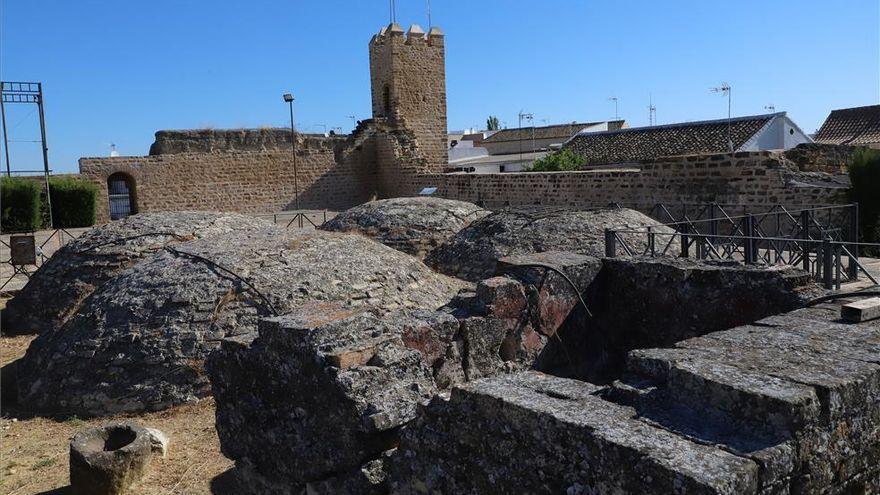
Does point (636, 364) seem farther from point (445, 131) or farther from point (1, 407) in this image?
point (445, 131)

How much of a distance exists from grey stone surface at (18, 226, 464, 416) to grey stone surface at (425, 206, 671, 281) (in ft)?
6.49

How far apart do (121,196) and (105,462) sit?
23082 mm

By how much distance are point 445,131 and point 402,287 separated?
17498 millimetres

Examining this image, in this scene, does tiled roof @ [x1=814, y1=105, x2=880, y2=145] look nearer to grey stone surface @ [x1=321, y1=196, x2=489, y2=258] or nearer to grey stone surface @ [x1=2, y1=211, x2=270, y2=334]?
grey stone surface @ [x1=321, y1=196, x2=489, y2=258]

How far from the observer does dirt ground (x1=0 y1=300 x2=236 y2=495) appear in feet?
18.9

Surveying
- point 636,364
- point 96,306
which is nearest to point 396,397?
point 636,364

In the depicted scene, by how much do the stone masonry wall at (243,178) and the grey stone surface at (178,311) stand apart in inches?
642

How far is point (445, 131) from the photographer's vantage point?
2533 cm

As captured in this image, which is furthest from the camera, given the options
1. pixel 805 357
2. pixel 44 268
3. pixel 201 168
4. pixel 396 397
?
pixel 201 168

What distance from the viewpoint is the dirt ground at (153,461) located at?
5762 mm

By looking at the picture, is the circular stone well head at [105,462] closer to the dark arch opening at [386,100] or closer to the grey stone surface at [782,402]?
the grey stone surface at [782,402]

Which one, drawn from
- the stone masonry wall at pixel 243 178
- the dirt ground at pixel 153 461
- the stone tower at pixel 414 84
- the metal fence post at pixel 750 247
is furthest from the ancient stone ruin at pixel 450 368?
the stone masonry wall at pixel 243 178

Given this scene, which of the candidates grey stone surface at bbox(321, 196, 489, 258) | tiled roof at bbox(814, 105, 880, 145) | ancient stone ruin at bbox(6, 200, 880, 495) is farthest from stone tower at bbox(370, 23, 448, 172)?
ancient stone ruin at bbox(6, 200, 880, 495)

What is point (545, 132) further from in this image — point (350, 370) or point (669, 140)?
point (350, 370)
